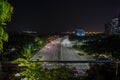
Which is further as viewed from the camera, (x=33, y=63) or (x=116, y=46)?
(x=116, y=46)

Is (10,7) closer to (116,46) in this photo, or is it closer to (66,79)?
(66,79)

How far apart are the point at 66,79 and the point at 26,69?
40.5 inches

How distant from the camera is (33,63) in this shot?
29.0ft

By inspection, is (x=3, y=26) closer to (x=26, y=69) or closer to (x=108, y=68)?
(x=26, y=69)

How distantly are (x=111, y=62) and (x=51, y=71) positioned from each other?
156 centimetres

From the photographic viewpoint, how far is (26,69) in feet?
27.9

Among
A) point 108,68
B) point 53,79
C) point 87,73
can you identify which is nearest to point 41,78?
point 53,79

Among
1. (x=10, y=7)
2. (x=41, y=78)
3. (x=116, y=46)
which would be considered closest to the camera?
(x=10, y=7)

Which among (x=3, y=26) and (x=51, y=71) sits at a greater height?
(x=3, y=26)

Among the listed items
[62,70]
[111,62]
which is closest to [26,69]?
[62,70]

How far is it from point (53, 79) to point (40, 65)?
522mm

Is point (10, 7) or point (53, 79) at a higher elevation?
point (10, 7)

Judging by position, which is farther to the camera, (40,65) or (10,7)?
(40,65)

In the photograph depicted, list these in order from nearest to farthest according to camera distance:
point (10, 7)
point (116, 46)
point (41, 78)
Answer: point (10, 7), point (41, 78), point (116, 46)
